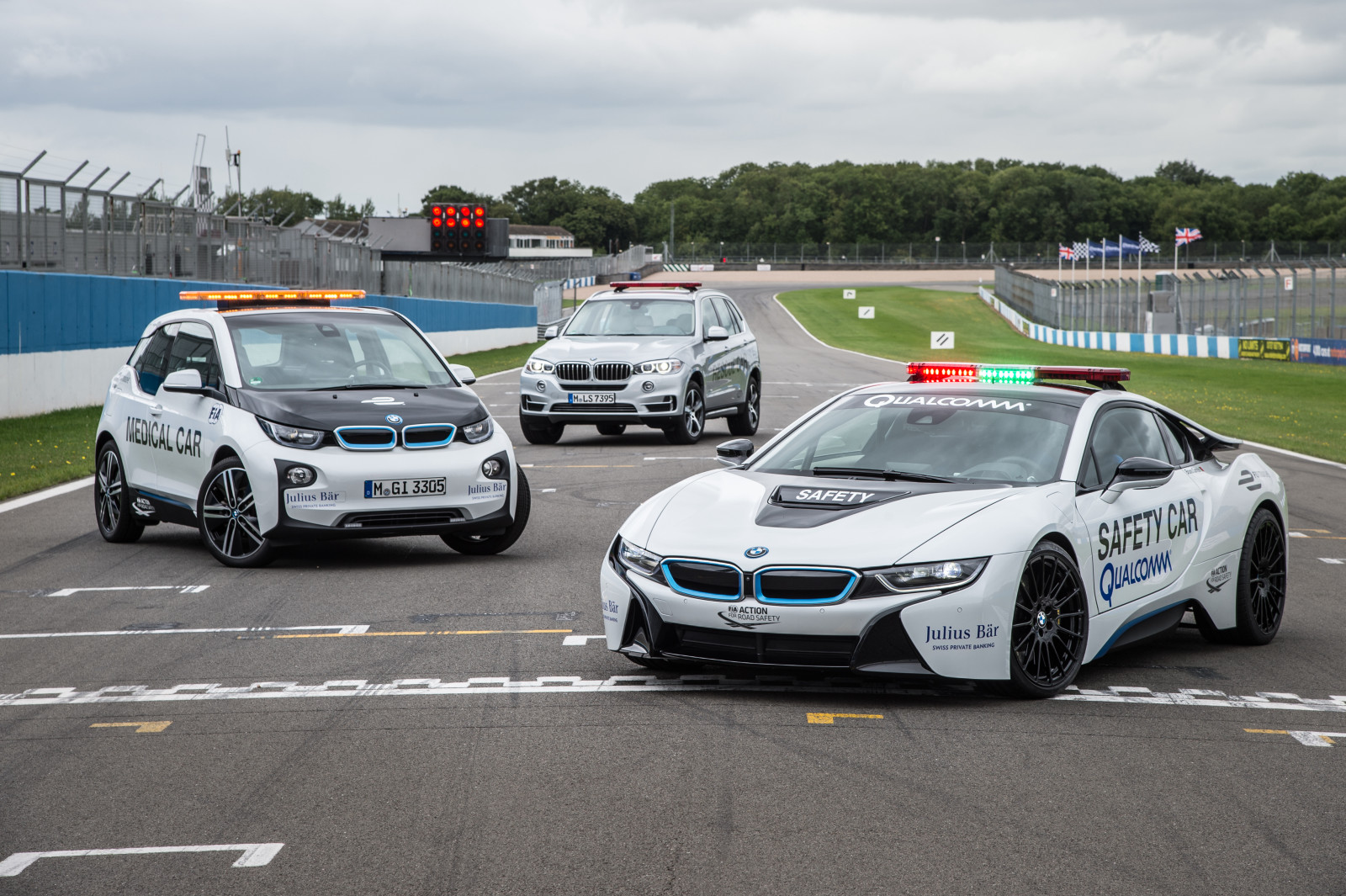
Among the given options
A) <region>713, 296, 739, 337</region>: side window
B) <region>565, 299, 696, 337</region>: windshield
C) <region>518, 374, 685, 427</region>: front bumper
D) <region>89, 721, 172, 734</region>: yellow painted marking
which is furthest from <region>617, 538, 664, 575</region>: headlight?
<region>713, 296, 739, 337</region>: side window

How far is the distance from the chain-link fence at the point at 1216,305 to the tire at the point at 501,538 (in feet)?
124

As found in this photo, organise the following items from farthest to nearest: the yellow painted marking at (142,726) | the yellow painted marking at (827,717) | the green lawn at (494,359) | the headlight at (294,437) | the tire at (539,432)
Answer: the green lawn at (494,359)
the tire at (539,432)
the headlight at (294,437)
the yellow painted marking at (827,717)
the yellow painted marking at (142,726)

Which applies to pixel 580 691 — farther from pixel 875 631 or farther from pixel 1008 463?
pixel 1008 463

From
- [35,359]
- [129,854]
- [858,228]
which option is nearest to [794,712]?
[129,854]

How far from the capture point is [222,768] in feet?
17.3

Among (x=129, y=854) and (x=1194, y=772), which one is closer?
(x=129, y=854)

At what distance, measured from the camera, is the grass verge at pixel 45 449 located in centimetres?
1430

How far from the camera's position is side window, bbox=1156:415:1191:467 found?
7.74m

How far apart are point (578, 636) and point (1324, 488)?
31.1ft

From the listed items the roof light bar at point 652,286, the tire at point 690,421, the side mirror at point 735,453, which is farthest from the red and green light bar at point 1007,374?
the roof light bar at point 652,286

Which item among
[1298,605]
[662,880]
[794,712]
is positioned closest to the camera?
[662,880]

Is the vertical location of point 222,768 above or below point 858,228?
below

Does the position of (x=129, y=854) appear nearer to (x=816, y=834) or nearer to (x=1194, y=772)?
(x=816, y=834)

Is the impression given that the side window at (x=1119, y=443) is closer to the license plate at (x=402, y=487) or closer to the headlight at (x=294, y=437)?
the license plate at (x=402, y=487)
